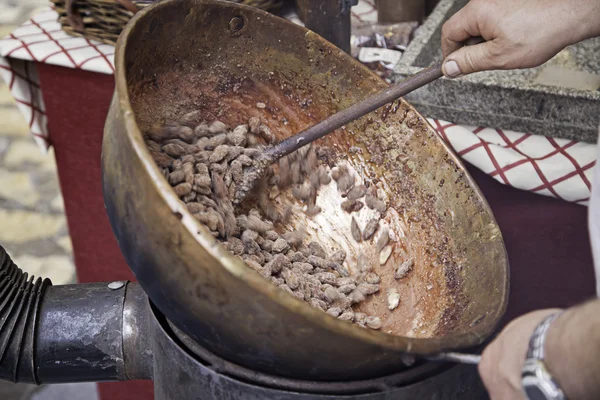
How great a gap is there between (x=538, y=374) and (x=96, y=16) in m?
1.44

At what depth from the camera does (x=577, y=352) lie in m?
0.58

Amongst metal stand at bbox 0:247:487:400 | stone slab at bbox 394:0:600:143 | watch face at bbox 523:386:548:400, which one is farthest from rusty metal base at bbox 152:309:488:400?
stone slab at bbox 394:0:600:143

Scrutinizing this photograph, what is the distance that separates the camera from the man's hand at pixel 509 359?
2.12 feet

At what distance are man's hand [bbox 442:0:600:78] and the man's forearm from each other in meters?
0.58

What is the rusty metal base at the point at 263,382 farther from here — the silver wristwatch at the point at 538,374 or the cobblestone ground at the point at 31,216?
the cobblestone ground at the point at 31,216

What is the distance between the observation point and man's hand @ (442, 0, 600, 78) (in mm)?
1082

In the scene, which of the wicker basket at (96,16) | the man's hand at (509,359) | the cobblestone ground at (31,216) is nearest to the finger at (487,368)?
the man's hand at (509,359)

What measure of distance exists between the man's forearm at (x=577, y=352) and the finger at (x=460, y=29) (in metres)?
0.65

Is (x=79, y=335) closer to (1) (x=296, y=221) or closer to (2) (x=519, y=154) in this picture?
(1) (x=296, y=221)

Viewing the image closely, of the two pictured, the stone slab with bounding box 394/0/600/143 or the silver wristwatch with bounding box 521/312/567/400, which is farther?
the stone slab with bounding box 394/0/600/143

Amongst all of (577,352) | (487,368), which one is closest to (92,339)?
(487,368)

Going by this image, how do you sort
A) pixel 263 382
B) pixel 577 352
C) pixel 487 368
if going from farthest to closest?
pixel 263 382 → pixel 487 368 → pixel 577 352

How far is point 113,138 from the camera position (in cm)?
78

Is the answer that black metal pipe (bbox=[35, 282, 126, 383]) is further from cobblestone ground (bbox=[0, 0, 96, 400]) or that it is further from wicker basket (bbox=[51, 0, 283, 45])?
cobblestone ground (bbox=[0, 0, 96, 400])
